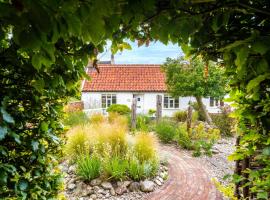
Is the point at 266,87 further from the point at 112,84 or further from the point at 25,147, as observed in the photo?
the point at 112,84

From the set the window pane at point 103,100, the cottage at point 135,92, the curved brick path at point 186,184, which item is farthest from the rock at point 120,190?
the window pane at point 103,100

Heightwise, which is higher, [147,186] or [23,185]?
[23,185]

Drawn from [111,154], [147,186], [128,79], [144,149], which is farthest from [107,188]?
[128,79]

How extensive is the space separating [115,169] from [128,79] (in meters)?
20.5

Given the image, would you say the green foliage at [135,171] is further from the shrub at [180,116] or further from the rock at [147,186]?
the shrub at [180,116]

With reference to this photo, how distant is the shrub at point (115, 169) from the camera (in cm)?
732

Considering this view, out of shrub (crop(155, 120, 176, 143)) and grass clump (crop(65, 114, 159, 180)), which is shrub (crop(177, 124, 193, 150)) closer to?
shrub (crop(155, 120, 176, 143))

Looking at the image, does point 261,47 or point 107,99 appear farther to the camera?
point 107,99

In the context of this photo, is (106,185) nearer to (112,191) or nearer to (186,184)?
(112,191)

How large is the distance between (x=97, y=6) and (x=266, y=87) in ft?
3.71

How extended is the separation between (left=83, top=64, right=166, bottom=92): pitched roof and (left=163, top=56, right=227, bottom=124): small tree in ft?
23.5

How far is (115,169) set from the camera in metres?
7.32

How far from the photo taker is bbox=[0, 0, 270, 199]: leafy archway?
3.75ft

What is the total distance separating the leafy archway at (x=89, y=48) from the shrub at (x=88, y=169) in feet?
14.4
